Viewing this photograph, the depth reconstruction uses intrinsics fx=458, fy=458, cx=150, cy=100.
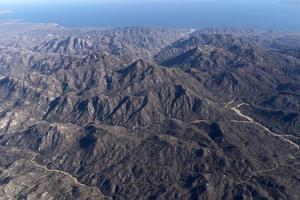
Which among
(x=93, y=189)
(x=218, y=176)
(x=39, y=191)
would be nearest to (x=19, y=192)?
(x=39, y=191)

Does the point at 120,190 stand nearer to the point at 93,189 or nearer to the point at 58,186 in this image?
the point at 93,189

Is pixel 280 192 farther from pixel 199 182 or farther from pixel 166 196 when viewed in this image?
pixel 166 196

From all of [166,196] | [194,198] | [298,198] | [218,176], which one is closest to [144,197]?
[166,196]

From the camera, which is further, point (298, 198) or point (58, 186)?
point (58, 186)

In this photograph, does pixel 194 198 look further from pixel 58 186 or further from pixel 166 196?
pixel 58 186

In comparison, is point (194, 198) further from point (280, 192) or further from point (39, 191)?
point (39, 191)

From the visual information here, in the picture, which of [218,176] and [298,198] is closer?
[298,198]

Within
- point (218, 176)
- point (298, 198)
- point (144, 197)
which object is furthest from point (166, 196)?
point (298, 198)
